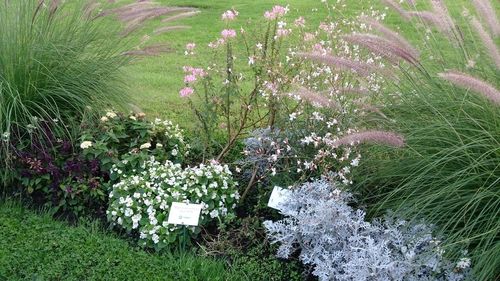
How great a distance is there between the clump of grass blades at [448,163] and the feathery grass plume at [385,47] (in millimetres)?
189

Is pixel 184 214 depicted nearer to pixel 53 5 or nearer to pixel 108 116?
pixel 108 116

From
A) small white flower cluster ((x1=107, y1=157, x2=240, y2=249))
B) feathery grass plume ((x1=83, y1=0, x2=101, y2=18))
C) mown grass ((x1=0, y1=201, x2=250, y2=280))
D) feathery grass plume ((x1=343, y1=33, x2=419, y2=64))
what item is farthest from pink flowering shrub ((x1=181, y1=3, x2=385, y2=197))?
feathery grass plume ((x1=83, y1=0, x2=101, y2=18))

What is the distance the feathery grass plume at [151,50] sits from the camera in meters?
4.79

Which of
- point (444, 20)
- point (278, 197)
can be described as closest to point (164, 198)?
point (278, 197)

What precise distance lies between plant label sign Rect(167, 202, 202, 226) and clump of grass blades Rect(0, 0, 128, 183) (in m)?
1.16

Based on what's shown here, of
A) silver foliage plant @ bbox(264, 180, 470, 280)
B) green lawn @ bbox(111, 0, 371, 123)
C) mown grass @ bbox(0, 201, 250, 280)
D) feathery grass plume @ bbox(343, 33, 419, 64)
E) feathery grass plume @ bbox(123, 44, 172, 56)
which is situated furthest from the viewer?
green lawn @ bbox(111, 0, 371, 123)

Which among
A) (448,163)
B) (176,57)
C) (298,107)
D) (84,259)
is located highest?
(298,107)

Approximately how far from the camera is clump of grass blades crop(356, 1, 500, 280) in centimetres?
350

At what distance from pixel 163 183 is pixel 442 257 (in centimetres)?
176

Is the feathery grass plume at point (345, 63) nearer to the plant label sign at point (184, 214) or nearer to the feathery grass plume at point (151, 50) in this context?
the plant label sign at point (184, 214)

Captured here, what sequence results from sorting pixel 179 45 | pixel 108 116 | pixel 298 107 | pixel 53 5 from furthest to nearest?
pixel 179 45
pixel 53 5
pixel 108 116
pixel 298 107

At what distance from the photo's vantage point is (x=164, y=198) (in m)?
4.16

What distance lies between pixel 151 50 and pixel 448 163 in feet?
7.38

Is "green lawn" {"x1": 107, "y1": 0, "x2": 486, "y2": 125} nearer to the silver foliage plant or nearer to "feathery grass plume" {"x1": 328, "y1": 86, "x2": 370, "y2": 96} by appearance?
"feathery grass plume" {"x1": 328, "y1": 86, "x2": 370, "y2": 96}
